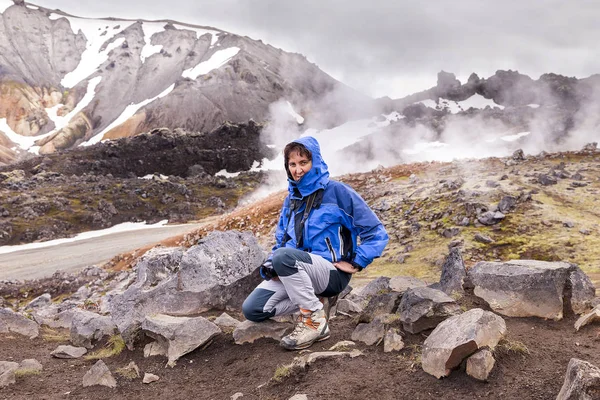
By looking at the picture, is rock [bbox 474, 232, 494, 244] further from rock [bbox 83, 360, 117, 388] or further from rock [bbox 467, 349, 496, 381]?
rock [bbox 83, 360, 117, 388]

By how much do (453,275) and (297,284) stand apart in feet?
12.7

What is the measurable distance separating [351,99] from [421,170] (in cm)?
15215

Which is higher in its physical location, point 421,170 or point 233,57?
point 233,57

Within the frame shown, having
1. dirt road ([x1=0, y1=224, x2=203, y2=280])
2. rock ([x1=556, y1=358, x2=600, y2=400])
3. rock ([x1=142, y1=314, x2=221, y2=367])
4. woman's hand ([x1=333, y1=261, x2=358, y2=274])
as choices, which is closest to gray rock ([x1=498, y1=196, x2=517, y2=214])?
woman's hand ([x1=333, y1=261, x2=358, y2=274])

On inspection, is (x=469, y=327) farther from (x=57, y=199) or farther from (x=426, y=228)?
(x=57, y=199)

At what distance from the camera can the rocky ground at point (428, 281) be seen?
5.19 meters

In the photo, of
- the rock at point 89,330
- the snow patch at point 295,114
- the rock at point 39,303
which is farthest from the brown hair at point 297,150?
the snow patch at point 295,114

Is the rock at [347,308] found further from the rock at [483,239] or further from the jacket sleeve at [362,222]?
the rock at [483,239]

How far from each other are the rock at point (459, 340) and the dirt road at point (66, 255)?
33112 millimetres

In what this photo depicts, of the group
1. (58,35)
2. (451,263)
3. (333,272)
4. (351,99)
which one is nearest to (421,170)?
(451,263)

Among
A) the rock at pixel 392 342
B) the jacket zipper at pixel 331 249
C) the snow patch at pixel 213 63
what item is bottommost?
the rock at pixel 392 342

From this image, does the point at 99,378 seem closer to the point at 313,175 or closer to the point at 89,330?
the point at 89,330

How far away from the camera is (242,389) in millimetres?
5973

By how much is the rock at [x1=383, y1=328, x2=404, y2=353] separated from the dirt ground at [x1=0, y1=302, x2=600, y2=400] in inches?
4.1
